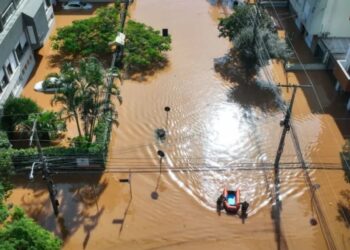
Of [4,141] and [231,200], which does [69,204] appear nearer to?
[4,141]

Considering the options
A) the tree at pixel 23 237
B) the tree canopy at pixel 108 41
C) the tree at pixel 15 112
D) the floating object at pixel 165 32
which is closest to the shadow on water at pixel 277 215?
the tree at pixel 23 237

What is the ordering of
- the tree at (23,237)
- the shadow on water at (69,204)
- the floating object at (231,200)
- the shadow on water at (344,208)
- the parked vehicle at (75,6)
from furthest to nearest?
the parked vehicle at (75,6), the floating object at (231,200), the shadow on water at (344,208), the shadow on water at (69,204), the tree at (23,237)

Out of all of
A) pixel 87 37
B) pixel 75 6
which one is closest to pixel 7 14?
pixel 87 37

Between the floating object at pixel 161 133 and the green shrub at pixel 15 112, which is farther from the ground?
the green shrub at pixel 15 112

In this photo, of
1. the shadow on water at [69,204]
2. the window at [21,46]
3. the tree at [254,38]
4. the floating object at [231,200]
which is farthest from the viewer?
the window at [21,46]

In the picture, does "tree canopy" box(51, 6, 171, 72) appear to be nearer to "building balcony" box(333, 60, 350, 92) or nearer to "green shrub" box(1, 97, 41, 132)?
"green shrub" box(1, 97, 41, 132)

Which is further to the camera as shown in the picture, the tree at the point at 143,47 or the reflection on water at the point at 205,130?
the tree at the point at 143,47

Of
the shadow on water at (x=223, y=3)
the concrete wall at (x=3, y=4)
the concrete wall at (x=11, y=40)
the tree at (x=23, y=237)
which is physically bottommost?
the shadow on water at (x=223, y=3)

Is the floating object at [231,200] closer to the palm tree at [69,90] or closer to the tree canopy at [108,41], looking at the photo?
the palm tree at [69,90]
